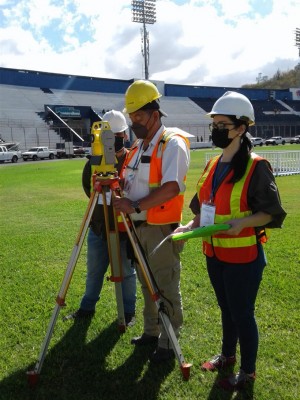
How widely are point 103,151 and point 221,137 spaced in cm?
81

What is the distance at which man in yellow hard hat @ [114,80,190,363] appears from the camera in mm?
2898

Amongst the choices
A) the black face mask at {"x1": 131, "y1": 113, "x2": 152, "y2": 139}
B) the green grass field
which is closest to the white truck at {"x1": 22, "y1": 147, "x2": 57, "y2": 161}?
the green grass field

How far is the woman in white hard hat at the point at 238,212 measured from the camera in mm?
2445

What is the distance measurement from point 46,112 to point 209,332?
5282 cm

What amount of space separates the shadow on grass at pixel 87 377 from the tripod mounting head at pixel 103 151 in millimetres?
1514

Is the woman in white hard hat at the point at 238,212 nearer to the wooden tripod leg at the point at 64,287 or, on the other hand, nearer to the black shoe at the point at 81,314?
the wooden tripod leg at the point at 64,287

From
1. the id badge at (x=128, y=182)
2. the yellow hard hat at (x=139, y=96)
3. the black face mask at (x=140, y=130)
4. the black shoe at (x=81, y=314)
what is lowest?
the black shoe at (x=81, y=314)

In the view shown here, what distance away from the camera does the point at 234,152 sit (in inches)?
104

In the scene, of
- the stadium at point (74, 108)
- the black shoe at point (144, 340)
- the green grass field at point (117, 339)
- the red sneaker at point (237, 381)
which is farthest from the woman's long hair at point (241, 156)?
the stadium at point (74, 108)

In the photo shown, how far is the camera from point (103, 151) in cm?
282

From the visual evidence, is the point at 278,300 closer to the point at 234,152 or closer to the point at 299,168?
the point at 234,152

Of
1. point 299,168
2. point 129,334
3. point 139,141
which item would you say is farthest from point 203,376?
point 299,168

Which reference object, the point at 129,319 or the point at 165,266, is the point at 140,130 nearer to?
the point at 165,266

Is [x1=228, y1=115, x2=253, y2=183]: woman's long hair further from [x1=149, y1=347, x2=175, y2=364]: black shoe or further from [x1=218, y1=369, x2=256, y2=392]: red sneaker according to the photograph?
[x1=149, y1=347, x2=175, y2=364]: black shoe
